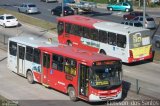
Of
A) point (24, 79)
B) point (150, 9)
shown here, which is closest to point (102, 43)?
point (24, 79)

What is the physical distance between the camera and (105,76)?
2577 centimetres

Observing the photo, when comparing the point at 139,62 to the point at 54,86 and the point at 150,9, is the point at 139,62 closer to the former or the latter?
the point at 54,86

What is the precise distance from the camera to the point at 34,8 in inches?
2650

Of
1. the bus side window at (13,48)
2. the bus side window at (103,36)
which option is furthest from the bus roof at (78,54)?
the bus side window at (103,36)

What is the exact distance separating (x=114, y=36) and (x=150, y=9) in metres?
45.1

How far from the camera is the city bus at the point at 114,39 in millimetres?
36594

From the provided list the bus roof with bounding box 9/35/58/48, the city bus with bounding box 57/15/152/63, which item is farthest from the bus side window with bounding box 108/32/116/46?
the bus roof with bounding box 9/35/58/48

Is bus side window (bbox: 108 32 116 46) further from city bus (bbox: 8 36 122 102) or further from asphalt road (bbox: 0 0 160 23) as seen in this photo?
asphalt road (bbox: 0 0 160 23)

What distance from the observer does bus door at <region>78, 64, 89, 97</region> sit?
25.8m

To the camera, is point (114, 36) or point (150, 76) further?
point (114, 36)

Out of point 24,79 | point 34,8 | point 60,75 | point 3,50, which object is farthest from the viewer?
point 34,8

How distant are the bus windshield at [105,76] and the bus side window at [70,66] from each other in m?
1.54

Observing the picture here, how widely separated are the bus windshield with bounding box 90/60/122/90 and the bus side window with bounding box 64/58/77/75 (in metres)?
1.54

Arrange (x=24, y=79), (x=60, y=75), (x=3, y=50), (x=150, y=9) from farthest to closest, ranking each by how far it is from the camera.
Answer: (x=150, y=9)
(x=3, y=50)
(x=24, y=79)
(x=60, y=75)
